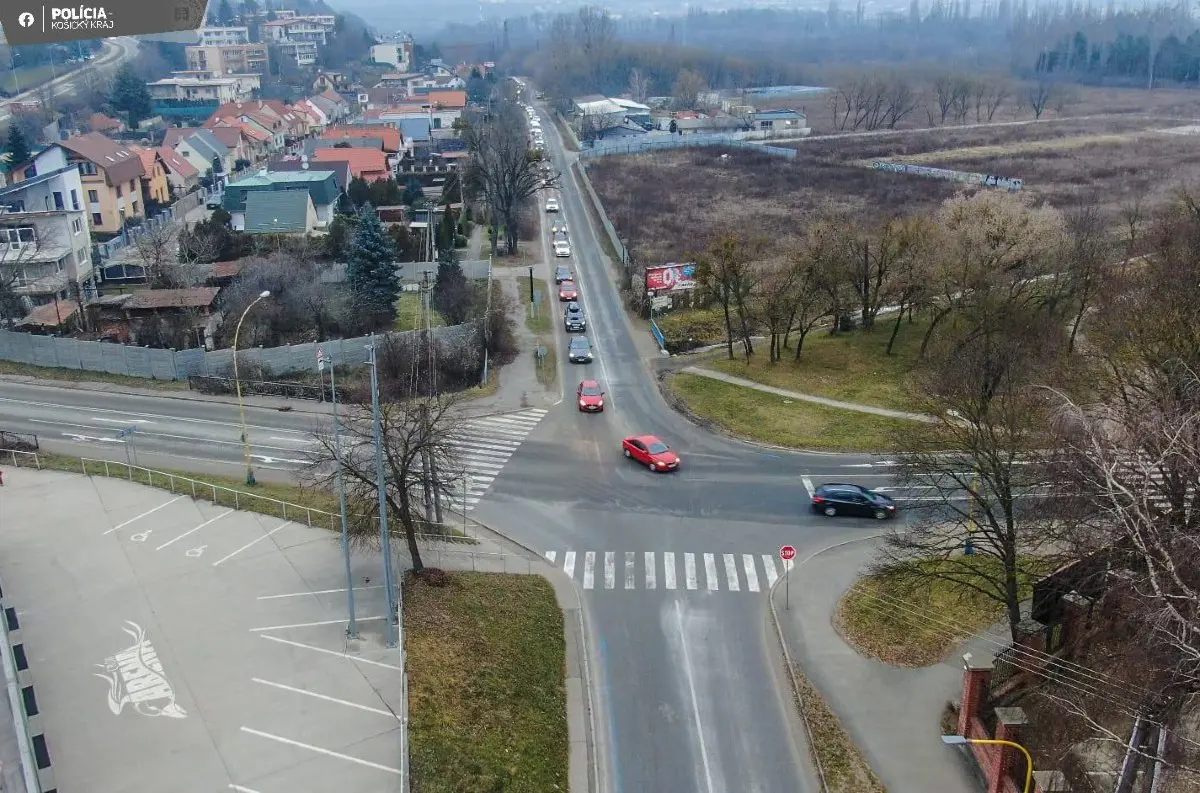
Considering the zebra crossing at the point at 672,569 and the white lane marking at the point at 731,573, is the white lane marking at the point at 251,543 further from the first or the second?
the white lane marking at the point at 731,573

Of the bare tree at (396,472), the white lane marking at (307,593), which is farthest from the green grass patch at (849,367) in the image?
the white lane marking at (307,593)

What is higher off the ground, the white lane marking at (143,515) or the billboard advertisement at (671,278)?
the billboard advertisement at (671,278)

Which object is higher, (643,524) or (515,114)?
(515,114)

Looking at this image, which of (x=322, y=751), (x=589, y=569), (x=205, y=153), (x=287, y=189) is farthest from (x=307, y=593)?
(x=205, y=153)

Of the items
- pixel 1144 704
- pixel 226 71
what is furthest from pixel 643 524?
pixel 226 71

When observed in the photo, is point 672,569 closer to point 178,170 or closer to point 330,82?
point 178,170

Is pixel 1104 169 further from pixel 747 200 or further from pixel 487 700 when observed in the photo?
pixel 487 700
